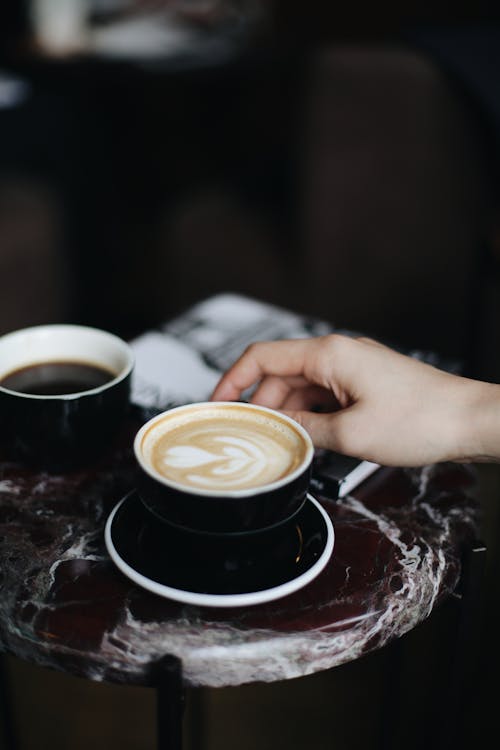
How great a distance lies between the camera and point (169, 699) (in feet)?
1.75

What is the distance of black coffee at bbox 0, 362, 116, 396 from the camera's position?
73 centimetres

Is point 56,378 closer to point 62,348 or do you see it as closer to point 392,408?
point 62,348

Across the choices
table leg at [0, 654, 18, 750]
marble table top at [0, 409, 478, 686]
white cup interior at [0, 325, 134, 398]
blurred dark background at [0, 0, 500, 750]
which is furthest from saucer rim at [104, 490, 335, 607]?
blurred dark background at [0, 0, 500, 750]

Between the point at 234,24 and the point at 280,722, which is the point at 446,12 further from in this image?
the point at 280,722

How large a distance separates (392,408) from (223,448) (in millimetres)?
154

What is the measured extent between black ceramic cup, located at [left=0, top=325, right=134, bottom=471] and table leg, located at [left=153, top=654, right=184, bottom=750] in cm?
22

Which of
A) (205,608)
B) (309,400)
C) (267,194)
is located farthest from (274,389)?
(267,194)

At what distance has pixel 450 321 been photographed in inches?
73.6

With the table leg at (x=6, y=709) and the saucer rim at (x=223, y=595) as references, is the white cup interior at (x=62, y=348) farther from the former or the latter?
the table leg at (x=6, y=709)

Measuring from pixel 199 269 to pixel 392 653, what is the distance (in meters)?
1.35

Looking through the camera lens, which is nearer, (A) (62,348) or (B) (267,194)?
(A) (62,348)

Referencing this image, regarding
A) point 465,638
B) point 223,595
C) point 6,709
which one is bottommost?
point 6,709

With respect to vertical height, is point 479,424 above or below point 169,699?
above

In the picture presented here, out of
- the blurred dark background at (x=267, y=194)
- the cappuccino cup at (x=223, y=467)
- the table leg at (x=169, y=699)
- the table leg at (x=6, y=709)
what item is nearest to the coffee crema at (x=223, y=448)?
the cappuccino cup at (x=223, y=467)
